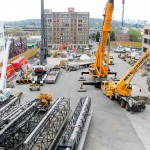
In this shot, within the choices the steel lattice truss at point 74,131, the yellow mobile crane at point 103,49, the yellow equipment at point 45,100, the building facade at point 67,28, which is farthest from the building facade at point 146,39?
the building facade at point 67,28

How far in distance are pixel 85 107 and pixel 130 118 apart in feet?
13.3

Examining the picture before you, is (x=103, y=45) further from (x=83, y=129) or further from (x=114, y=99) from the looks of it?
(x=83, y=129)

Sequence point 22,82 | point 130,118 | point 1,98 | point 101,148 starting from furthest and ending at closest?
point 22,82 < point 1,98 < point 130,118 < point 101,148

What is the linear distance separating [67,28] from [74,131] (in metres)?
74.3

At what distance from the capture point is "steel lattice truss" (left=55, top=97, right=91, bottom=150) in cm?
1376

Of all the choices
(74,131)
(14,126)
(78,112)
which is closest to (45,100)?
(78,112)

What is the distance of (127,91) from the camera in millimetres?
23875

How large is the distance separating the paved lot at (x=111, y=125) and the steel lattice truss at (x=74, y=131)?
1249mm

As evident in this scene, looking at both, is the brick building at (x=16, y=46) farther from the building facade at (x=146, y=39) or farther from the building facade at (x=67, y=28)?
the building facade at (x=146, y=39)

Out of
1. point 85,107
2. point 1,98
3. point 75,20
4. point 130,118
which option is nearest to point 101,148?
point 85,107

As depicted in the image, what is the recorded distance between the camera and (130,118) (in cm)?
2122

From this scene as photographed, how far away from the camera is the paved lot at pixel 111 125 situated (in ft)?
54.9

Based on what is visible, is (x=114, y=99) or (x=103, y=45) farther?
(x=103, y=45)

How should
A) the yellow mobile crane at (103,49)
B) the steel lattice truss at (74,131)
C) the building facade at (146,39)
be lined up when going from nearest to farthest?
the steel lattice truss at (74,131)
the yellow mobile crane at (103,49)
the building facade at (146,39)
